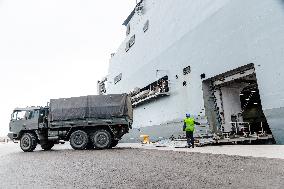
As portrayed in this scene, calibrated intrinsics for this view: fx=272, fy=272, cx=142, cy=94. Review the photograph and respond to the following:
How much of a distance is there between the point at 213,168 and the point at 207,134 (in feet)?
31.8

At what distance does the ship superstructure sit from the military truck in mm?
4422

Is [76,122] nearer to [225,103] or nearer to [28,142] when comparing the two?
[28,142]

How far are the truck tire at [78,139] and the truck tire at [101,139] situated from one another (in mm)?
459

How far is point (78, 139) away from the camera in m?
14.9

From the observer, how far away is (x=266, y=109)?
1185 centimetres

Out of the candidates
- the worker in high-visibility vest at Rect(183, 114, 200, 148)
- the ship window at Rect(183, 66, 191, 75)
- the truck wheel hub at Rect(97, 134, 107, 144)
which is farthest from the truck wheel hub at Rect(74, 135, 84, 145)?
the ship window at Rect(183, 66, 191, 75)

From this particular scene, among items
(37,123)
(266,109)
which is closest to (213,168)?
(266,109)

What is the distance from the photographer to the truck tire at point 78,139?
14820 mm

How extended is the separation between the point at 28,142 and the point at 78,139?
9.91 ft

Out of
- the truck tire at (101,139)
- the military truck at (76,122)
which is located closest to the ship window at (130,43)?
the military truck at (76,122)

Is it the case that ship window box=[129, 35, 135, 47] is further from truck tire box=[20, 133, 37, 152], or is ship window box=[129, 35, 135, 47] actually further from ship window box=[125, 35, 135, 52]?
truck tire box=[20, 133, 37, 152]

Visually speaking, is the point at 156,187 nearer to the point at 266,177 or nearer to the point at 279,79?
the point at 266,177

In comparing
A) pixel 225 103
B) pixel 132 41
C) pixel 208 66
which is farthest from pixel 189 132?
pixel 132 41

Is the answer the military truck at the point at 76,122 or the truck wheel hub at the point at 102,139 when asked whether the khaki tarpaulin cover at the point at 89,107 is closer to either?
the military truck at the point at 76,122
